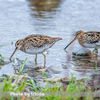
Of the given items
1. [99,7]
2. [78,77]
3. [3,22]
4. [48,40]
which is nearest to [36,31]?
[3,22]

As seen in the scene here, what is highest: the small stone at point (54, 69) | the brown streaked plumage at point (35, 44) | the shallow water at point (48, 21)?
the shallow water at point (48, 21)

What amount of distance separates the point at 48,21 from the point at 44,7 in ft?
10.5

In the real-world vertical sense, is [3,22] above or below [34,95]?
above

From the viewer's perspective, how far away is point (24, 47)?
772cm

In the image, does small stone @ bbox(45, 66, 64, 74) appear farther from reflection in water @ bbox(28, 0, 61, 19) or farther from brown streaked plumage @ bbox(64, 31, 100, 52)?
reflection in water @ bbox(28, 0, 61, 19)

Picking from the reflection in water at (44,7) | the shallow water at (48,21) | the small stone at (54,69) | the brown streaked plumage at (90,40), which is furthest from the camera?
the reflection in water at (44,7)

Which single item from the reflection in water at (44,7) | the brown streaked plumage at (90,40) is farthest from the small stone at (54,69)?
the reflection in water at (44,7)

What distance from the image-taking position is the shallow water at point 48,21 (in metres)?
8.68

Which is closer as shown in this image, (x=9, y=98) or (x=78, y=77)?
(x=9, y=98)

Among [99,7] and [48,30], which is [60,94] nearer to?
[48,30]

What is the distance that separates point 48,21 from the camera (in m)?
12.5

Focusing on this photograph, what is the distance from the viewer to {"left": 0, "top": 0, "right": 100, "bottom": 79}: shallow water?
28.5 feet

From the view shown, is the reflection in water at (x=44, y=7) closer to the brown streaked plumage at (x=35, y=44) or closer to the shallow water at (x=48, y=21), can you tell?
the shallow water at (x=48, y=21)

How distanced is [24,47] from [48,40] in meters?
0.72
